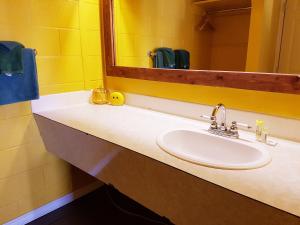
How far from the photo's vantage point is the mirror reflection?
1.04 meters

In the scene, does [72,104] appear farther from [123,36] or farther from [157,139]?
[157,139]

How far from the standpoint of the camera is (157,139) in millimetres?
1028

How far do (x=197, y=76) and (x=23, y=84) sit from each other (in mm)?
1034

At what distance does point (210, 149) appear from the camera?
1.13m

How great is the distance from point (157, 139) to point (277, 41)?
0.70 m

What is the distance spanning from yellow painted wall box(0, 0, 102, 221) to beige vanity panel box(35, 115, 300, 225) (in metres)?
0.33

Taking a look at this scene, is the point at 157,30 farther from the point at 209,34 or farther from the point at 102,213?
the point at 102,213

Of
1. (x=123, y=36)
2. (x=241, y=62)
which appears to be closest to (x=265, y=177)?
(x=241, y=62)

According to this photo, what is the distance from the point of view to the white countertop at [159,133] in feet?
2.22

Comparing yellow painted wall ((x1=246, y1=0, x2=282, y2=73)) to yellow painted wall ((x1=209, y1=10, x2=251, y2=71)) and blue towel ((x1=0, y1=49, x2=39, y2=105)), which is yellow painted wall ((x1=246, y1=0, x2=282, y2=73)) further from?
blue towel ((x1=0, y1=49, x2=39, y2=105))

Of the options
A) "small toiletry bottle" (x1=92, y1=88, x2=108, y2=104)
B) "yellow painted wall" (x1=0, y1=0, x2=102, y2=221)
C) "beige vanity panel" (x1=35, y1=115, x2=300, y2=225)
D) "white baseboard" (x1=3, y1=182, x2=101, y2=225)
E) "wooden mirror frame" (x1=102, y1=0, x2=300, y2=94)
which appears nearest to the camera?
"beige vanity panel" (x1=35, y1=115, x2=300, y2=225)

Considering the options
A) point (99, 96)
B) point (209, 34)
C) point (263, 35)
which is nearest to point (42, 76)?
point (99, 96)

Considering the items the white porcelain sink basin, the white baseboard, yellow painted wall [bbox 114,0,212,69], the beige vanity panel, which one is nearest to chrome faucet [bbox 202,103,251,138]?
the white porcelain sink basin

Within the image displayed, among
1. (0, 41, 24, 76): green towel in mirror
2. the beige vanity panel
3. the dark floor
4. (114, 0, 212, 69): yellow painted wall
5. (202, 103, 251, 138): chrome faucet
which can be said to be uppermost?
(114, 0, 212, 69): yellow painted wall
